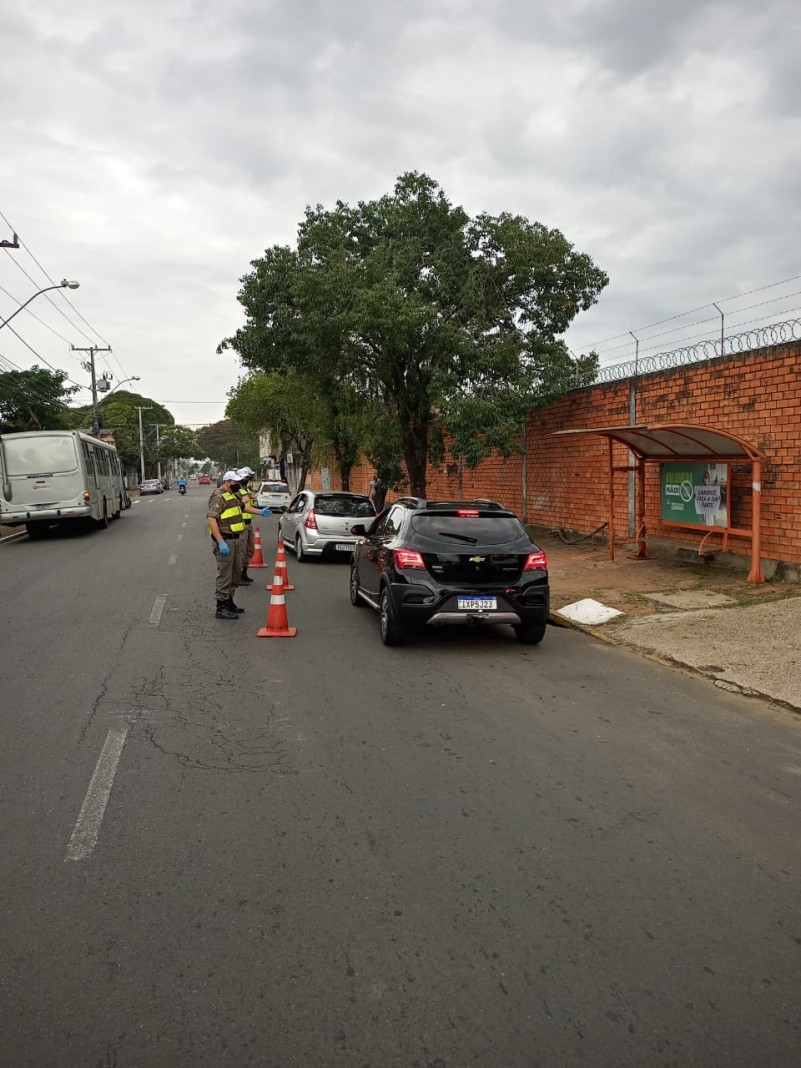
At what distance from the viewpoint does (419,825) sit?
153 inches

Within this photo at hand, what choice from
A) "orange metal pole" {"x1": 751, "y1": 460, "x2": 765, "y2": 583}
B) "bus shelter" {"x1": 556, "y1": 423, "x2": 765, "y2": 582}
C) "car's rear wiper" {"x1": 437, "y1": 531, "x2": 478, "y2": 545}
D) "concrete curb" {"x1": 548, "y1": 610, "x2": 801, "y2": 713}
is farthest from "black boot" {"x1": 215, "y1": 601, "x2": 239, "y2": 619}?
"orange metal pole" {"x1": 751, "y1": 460, "x2": 765, "y2": 583}

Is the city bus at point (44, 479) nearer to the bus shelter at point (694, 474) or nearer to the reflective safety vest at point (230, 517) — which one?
the reflective safety vest at point (230, 517)

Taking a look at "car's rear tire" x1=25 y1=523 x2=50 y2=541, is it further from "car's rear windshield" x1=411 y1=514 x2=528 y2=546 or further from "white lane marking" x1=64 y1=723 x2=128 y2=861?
"white lane marking" x1=64 y1=723 x2=128 y2=861

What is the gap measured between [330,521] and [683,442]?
6752 millimetres

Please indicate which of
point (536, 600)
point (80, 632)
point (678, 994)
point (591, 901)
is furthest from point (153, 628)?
point (678, 994)

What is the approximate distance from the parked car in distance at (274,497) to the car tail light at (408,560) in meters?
26.6

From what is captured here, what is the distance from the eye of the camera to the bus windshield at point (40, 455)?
62.8 ft

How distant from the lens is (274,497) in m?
34.9

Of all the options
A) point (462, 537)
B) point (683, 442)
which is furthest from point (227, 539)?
→ point (683, 442)

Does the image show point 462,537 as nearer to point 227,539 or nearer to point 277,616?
point 277,616

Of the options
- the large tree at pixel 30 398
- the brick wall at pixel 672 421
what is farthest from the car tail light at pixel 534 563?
the large tree at pixel 30 398

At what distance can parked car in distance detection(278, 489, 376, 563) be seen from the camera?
14969 mm

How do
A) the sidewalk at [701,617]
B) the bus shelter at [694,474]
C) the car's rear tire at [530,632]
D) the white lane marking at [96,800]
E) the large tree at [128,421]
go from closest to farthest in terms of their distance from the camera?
the white lane marking at [96,800], the sidewalk at [701,617], the car's rear tire at [530,632], the bus shelter at [694,474], the large tree at [128,421]

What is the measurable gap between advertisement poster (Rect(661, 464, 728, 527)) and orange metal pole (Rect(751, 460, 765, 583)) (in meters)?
0.59
